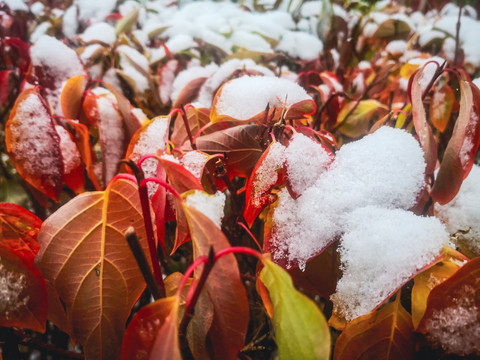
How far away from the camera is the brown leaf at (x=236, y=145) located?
19.7 inches

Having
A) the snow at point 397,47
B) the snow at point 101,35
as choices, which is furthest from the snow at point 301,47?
the snow at point 101,35

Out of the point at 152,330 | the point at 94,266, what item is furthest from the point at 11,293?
the point at 152,330

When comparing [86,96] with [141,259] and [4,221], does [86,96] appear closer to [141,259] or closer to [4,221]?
[4,221]

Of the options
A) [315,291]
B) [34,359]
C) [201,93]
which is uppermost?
[201,93]

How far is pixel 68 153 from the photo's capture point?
608mm

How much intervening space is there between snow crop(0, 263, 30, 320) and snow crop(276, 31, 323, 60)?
115 centimetres

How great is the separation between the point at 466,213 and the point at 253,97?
35 centimetres

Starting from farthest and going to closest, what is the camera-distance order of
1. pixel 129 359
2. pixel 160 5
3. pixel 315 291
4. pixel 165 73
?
pixel 160 5 < pixel 165 73 < pixel 315 291 < pixel 129 359

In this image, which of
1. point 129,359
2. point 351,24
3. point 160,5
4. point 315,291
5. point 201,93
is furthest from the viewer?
point 160,5

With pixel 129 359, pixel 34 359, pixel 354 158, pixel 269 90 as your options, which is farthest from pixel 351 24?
pixel 34 359

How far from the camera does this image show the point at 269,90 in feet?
1.78

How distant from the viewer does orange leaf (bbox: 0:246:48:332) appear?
0.44 m

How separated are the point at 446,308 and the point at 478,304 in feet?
0.11

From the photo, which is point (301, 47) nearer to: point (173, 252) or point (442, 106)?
point (442, 106)
